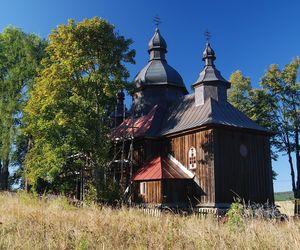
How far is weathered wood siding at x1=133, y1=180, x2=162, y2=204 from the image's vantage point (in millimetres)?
19844

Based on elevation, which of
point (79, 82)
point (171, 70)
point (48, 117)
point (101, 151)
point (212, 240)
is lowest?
point (212, 240)

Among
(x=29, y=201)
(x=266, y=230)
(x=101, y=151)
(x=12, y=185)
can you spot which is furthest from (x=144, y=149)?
(x=12, y=185)

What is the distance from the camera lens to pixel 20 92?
3014 centimetres

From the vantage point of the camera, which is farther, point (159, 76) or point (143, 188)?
point (159, 76)

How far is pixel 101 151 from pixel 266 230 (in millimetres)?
15475

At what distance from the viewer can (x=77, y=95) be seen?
72.3 ft

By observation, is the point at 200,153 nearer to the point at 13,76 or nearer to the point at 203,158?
the point at 203,158

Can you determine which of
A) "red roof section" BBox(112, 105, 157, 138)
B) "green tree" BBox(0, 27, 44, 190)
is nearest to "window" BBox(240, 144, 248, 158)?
"red roof section" BBox(112, 105, 157, 138)

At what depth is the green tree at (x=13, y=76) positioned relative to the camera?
28.9 m

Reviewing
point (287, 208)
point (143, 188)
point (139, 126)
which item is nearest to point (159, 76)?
point (139, 126)

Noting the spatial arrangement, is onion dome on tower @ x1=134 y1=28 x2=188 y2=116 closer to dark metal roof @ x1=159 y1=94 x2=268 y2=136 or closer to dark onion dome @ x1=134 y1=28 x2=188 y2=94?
dark onion dome @ x1=134 y1=28 x2=188 y2=94

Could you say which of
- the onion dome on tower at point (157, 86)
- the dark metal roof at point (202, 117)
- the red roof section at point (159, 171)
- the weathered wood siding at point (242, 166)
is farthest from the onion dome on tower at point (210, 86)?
the red roof section at point (159, 171)

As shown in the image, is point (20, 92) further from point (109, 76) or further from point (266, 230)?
point (266, 230)

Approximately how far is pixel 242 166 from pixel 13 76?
63.7ft
